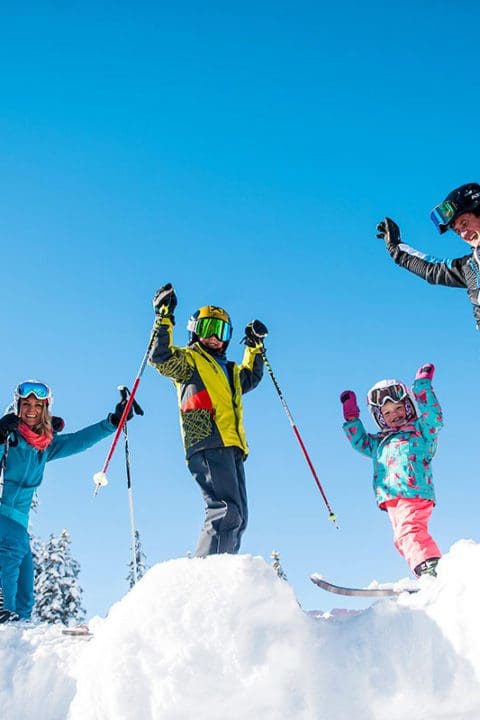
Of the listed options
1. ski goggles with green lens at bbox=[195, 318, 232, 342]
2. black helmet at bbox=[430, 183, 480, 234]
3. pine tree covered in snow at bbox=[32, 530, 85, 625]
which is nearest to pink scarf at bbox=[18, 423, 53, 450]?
ski goggles with green lens at bbox=[195, 318, 232, 342]

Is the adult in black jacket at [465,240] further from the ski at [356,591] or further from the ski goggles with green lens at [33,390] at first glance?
the ski goggles with green lens at [33,390]

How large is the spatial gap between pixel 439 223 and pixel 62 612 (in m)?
22.4

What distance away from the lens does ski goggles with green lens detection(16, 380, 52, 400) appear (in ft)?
21.0

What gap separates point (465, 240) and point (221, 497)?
2.99m

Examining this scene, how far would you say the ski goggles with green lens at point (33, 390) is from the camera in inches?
252

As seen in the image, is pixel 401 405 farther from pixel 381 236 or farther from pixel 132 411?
pixel 132 411

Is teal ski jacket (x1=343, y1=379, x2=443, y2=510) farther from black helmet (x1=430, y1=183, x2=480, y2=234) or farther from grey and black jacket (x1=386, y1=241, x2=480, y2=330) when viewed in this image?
black helmet (x1=430, y1=183, x2=480, y2=234)

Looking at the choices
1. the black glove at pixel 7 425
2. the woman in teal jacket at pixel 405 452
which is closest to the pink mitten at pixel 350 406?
the woman in teal jacket at pixel 405 452

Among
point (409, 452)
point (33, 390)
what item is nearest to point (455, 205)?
point (409, 452)

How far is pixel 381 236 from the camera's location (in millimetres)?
5914

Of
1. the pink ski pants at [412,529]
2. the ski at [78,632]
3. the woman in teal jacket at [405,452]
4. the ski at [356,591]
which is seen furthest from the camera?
the woman in teal jacket at [405,452]

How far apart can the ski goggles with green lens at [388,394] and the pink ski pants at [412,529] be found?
3.71 feet

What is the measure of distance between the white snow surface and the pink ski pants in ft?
8.75

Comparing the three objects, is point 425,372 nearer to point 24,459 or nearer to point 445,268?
point 445,268
